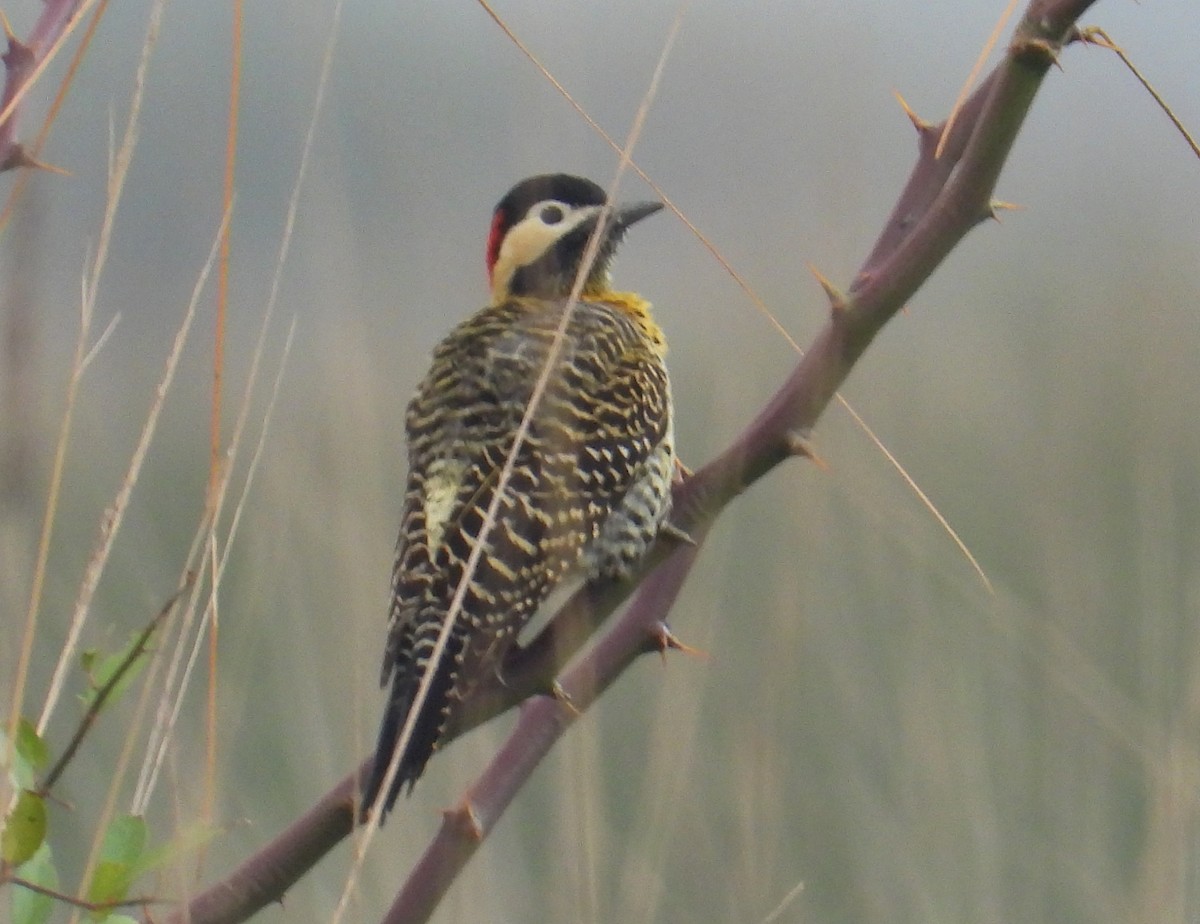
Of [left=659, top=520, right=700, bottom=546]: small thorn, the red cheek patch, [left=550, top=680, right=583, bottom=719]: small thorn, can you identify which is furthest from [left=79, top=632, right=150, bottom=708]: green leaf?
the red cheek patch

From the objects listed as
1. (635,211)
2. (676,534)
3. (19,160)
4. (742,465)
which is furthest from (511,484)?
(635,211)

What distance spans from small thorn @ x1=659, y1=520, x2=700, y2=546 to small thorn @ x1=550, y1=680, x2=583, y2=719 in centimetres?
14

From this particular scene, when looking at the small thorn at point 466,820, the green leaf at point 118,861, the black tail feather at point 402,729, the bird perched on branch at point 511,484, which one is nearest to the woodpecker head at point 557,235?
the bird perched on branch at point 511,484

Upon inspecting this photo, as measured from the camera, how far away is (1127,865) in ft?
8.07

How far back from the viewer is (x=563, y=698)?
3.75ft

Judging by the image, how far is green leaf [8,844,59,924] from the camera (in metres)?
0.90

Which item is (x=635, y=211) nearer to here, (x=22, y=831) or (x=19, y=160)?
(x=19, y=160)

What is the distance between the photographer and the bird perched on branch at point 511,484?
137 centimetres

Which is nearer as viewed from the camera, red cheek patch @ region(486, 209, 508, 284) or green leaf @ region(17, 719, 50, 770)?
green leaf @ region(17, 719, 50, 770)

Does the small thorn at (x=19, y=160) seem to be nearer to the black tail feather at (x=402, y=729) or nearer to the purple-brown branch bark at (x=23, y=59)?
the purple-brown branch bark at (x=23, y=59)

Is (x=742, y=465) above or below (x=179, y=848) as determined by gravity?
above

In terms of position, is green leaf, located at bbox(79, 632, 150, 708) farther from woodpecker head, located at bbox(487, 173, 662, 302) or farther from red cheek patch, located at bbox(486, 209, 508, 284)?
red cheek patch, located at bbox(486, 209, 508, 284)

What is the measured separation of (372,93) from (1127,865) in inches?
65.5

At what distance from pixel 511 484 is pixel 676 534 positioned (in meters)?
0.32
